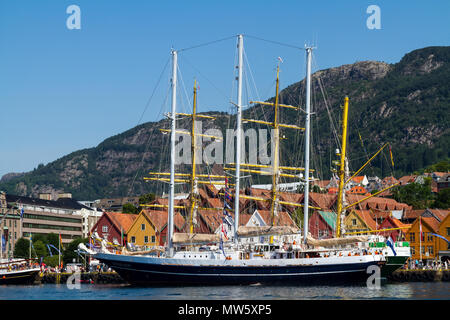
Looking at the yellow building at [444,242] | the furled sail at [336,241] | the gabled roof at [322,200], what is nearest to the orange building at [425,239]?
the yellow building at [444,242]

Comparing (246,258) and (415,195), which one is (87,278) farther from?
(415,195)

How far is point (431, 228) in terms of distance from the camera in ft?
395

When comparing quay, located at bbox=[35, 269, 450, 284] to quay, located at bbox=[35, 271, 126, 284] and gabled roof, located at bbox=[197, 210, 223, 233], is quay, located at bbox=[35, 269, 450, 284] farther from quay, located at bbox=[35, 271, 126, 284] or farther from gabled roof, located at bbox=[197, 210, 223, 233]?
gabled roof, located at bbox=[197, 210, 223, 233]

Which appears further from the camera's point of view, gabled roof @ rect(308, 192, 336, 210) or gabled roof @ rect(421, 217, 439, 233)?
gabled roof @ rect(308, 192, 336, 210)

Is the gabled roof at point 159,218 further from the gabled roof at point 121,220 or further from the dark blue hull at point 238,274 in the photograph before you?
the dark blue hull at point 238,274

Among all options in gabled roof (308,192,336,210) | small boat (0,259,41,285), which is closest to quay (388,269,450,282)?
gabled roof (308,192,336,210)

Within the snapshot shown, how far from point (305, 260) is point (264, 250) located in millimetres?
6606

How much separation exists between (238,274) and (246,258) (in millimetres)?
2999

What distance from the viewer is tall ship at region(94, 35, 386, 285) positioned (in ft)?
245

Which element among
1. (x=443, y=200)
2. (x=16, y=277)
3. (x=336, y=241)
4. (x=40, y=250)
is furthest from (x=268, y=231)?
(x=443, y=200)

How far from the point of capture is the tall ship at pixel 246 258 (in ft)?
245
